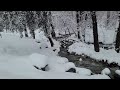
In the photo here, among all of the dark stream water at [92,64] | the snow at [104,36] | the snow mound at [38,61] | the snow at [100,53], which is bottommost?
the dark stream water at [92,64]

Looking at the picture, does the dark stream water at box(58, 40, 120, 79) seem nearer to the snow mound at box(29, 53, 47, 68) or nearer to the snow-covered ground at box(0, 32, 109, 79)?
the snow-covered ground at box(0, 32, 109, 79)

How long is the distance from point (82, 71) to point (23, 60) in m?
3.19

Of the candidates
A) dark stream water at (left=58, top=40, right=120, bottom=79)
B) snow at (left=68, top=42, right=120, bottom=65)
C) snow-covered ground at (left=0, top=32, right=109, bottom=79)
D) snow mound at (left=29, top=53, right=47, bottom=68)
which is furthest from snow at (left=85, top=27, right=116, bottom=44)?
snow mound at (left=29, top=53, right=47, bottom=68)

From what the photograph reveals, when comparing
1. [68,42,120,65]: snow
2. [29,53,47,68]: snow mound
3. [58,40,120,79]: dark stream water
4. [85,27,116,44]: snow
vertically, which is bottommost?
[58,40,120,79]: dark stream water

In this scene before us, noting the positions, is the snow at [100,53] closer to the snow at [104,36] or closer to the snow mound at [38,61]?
the snow at [104,36]

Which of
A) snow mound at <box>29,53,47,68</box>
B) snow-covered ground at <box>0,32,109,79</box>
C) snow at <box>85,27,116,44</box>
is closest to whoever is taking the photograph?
snow-covered ground at <box>0,32,109,79</box>

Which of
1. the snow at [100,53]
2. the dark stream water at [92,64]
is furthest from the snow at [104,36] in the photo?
the dark stream water at [92,64]

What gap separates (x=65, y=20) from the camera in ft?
89.0

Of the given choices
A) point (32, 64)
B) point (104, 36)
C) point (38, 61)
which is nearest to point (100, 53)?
point (104, 36)
